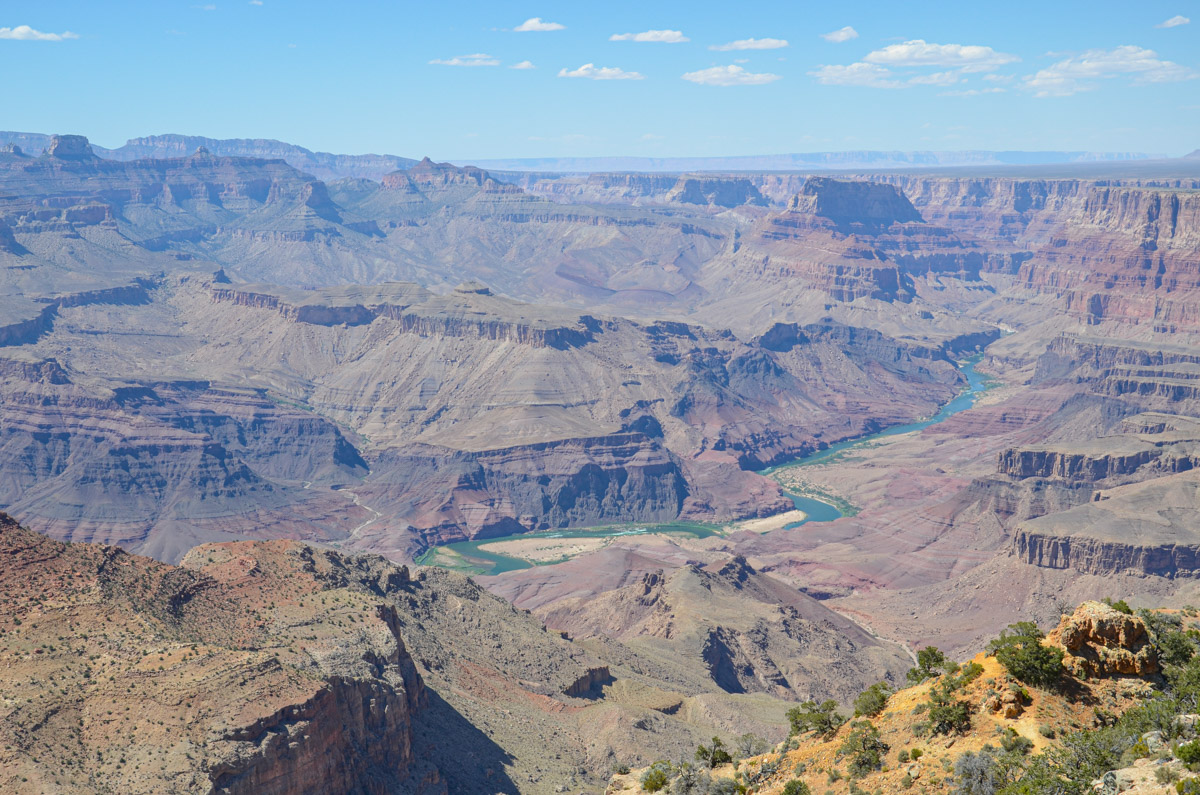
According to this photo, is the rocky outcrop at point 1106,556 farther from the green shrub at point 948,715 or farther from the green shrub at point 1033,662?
the green shrub at point 948,715

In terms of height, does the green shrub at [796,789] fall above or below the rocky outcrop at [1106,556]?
above

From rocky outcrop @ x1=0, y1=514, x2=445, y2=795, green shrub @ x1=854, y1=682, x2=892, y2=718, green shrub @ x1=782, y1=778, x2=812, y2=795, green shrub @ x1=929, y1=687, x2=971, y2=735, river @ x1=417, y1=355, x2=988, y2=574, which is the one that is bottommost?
river @ x1=417, y1=355, x2=988, y2=574

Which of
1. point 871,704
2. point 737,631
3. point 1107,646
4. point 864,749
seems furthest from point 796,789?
point 737,631

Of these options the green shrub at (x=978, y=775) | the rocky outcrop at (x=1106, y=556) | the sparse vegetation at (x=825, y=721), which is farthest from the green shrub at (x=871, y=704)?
the rocky outcrop at (x=1106, y=556)

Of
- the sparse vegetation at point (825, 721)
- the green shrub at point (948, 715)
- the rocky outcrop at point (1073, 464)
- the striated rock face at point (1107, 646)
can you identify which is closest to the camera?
the green shrub at point (948, 715)

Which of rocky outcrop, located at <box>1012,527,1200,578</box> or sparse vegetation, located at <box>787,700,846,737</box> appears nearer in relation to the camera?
sparse vegetation, located at <box>787,700,846,737</box>

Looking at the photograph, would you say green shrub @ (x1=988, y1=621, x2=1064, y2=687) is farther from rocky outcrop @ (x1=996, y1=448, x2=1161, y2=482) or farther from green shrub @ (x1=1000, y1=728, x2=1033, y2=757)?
rocky outcrop @ (x1=996, y1=448, x2=1161, y2=482)

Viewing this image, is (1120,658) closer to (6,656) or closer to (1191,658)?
(1191,658)

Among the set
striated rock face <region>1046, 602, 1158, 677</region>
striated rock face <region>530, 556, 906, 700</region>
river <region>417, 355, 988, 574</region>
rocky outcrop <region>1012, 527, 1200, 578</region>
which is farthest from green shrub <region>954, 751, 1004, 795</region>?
river <region>417, 355, 988, 574</region>

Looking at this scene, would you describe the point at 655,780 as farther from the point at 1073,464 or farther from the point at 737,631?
the point at 1073,464
